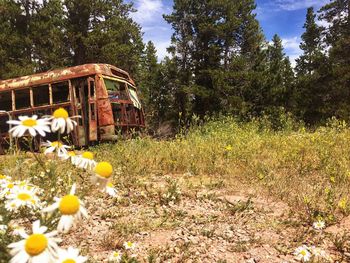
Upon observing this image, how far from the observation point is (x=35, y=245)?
1299 millimetres

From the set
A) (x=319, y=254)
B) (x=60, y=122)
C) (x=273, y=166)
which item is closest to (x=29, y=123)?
(x=60, y=122)

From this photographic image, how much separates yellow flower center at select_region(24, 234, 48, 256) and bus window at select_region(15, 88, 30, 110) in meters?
11.6

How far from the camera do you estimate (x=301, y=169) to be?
543cm

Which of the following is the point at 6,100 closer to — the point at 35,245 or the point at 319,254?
the point at 319,254

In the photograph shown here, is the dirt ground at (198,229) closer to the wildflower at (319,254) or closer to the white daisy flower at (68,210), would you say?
the wildflower at (319,254)

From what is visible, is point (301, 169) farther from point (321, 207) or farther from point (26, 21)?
point (26, 21)

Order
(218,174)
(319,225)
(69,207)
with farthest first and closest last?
(218,174)
(319,225)
(69,207)

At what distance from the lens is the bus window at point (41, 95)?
11695 mm

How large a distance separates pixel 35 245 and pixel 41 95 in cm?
1134

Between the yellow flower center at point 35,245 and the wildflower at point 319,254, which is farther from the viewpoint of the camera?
the wildflower at point 319,254

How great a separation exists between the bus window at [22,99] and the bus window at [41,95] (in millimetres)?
364

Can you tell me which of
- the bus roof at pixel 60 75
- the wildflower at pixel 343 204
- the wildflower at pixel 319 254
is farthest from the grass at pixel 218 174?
the bus roof at pixel 60 75

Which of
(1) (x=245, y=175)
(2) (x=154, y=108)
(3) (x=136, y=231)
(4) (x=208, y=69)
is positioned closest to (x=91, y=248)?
(3) (x=136, y=231)

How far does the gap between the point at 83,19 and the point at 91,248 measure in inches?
979
